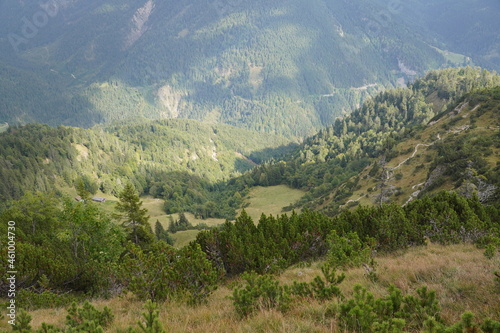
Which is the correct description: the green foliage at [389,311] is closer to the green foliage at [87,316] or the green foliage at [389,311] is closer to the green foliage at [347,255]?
the green foliage at [347,255]

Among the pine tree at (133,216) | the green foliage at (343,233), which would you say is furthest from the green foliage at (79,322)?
the pine tree at (133,216)

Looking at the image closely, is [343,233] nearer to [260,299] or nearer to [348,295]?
[348,295]

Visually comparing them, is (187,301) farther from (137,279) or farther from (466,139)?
(466,139)

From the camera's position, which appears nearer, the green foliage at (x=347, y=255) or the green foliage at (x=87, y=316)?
the green foliage at (x=87, y=316)

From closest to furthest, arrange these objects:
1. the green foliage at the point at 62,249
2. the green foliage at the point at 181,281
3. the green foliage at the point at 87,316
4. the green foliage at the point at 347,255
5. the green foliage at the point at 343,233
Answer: the green foliage at the point at 87,316 < the green foliage at the point at 181,281 < the green foliage at the point at 347,255 < the green foliage at the point at 343,233 < the green foliage at the point at 62,249

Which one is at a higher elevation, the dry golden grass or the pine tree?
the pine tree

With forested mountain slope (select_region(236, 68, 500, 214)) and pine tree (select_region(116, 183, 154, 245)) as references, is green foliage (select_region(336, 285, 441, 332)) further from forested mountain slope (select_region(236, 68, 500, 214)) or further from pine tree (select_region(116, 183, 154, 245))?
forested mountain slope (select_region(236, 68, 500, 214))

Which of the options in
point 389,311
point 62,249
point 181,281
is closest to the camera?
point 389,311

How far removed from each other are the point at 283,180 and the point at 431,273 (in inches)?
6627

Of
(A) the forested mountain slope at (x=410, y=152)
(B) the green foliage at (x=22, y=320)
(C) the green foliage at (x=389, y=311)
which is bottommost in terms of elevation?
(C) the green foliage at (x=389, y=311)

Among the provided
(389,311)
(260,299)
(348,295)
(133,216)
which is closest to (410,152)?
(133,216)

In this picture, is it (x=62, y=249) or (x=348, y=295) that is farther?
(x=62, y=249)

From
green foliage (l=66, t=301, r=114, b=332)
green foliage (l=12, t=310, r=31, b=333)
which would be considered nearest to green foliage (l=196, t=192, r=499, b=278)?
green foliage (l=66, t=301, r=114, b=332)

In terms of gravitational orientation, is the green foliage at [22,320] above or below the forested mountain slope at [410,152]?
below
